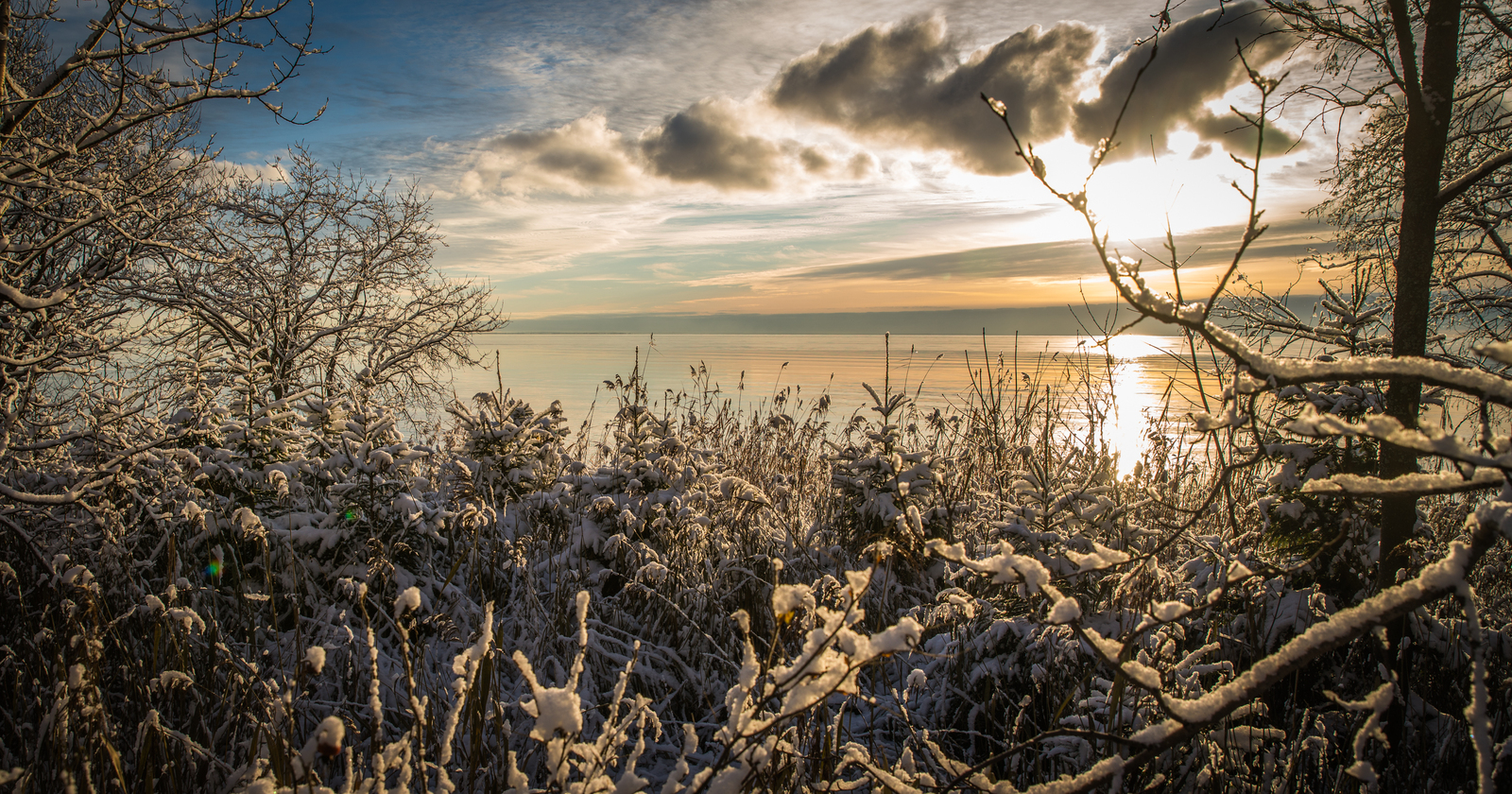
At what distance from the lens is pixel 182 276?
8.36m

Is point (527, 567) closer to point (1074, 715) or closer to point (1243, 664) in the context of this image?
point (1074, 715)

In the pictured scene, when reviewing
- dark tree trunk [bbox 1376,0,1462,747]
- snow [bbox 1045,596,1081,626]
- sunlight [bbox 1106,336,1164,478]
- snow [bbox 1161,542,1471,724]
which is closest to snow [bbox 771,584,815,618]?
snow [bbox 1045,596,1081,626]

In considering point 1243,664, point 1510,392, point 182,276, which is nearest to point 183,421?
point 1510,392

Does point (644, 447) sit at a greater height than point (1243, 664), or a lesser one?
greater

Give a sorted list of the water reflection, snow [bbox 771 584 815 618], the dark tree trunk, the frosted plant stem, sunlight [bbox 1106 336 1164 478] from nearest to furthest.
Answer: the frosted plant stem, snow [bbox 771 584 815 618], the dark tree trunk, the water reflection, sunlight [bbox 1106 336 1164 478]

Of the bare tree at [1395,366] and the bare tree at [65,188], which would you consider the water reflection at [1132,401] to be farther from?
the bare tree at [65,188]

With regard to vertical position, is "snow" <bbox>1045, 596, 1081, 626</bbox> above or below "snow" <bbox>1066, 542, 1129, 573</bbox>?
below

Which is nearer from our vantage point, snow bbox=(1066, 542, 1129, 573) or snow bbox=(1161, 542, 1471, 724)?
snow bbox=(1161, 542, 1471, 724)

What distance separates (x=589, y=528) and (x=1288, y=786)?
3387 mm

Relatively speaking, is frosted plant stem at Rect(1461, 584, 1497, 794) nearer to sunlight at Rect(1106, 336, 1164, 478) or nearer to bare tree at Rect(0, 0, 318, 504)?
sunlight at Rect(1106, 336, 1164, 478)

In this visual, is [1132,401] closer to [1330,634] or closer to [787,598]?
[1330,634]

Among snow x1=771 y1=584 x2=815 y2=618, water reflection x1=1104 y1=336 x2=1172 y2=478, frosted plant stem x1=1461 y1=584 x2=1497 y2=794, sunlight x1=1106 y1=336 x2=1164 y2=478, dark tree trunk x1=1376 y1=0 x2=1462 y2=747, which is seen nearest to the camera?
frosted plant stem x1=1461 y1=584 x2=1497 y2=794

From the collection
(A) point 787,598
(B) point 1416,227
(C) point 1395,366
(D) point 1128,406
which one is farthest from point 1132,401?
(A) point 787,598

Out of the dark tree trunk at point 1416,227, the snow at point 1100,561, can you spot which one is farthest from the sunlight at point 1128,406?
the dark tree trunk at point 1416,227
